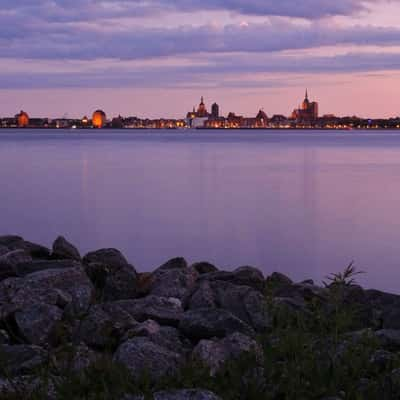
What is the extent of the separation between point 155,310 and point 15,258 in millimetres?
3017

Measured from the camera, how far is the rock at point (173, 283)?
9320mm

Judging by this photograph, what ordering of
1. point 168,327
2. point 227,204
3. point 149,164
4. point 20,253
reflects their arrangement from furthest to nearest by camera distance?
point 149,164 < point 227,204 < point 20,253 < point 168,327

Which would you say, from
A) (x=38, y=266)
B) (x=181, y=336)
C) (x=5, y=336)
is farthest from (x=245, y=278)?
(x=5, y=336)

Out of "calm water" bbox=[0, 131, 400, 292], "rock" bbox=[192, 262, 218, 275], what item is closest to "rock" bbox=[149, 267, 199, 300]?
"rock" bbox=[192, 262, 218, 275]

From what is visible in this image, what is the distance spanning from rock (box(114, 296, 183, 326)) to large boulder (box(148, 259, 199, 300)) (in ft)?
2.44

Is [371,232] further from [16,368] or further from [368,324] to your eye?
[16,368]

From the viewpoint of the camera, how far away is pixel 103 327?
266 inches

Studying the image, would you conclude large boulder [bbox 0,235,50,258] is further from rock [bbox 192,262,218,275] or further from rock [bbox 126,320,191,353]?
rock [bbox 126,320,191,353]

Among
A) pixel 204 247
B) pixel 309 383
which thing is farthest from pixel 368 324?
pixel 204 247

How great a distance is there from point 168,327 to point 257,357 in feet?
6.30

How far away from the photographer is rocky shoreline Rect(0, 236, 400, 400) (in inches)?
181

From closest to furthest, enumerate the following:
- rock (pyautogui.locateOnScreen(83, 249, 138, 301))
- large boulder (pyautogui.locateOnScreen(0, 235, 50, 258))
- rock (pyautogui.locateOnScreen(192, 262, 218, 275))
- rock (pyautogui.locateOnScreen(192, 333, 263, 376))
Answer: rock (pyautogui.locateOnScreen(192, 333, 263, 376)), rock (pyautogui.locateOnScreen(83, 249, 138, 301)), large boulder (pyautogui.locateOnScreen(0, 235, 50, 258)), rock (pyautogui.locateOnScreen(192, 262, 218, 275))

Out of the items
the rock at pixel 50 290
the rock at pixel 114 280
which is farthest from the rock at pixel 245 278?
the rock at pixel 50 290

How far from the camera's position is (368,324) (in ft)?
27.2
